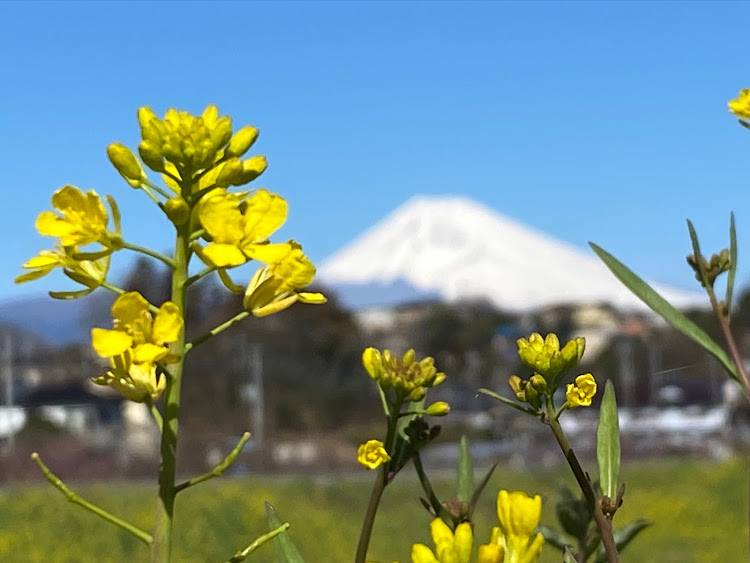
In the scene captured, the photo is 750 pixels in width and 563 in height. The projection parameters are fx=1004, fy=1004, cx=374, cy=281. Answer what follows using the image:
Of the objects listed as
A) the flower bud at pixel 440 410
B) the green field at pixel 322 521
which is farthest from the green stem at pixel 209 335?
the green field at pixel 322 521

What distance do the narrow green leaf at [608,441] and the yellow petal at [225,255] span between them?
21 cm

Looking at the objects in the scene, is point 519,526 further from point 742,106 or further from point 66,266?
point 742,106

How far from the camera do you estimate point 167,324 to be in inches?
19.2

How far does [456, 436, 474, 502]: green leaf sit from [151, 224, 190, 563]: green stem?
6.4 inches

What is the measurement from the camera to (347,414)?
80.0 ft

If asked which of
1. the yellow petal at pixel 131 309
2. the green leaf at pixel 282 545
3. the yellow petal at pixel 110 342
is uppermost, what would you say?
the yellow petal at pixel 131 309

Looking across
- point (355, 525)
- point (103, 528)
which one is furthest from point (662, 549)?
point (103, 528)

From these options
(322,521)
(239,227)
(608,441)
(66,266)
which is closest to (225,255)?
(239,227)

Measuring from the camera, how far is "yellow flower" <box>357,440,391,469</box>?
505mm

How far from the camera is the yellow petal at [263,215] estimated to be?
20.2 inches

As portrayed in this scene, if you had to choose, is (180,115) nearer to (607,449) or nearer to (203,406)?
(607,449)

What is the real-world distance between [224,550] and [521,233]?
10765 cm

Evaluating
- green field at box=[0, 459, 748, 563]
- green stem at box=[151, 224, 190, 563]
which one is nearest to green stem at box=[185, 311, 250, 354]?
green stem at box=[151, 224, 190, 563]

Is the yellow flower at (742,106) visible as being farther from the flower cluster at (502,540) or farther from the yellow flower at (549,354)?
the flower cluster at (502,540)
